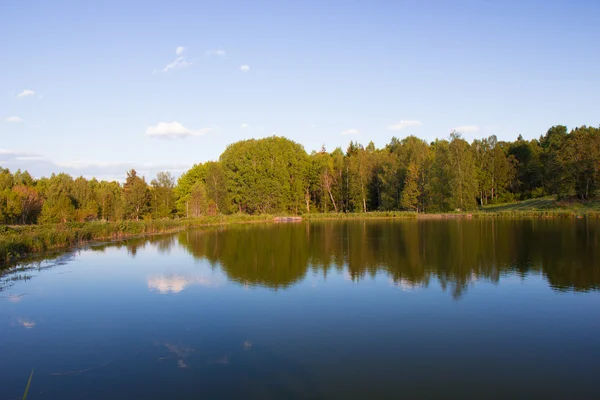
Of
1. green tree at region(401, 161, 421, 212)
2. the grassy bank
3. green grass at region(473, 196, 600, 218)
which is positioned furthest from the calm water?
green tree at region(401, 161, 421, 212)

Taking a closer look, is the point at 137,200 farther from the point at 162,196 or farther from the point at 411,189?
the point at 411,189

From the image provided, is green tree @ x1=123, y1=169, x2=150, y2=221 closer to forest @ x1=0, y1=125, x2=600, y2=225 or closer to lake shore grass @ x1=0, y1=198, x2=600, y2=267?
forest @ x1=0, y1=125, x2=600, y2=225

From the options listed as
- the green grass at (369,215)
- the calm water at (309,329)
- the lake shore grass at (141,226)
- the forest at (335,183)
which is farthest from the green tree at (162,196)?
the calm water at (309,329)

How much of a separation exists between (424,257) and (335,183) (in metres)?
52.6

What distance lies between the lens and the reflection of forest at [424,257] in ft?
56.6

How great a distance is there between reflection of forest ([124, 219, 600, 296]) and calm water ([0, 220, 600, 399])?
0.19 metres

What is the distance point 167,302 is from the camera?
14.2 meters

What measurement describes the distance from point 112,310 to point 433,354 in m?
9.79

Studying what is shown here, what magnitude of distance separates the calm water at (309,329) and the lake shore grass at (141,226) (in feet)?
15.3

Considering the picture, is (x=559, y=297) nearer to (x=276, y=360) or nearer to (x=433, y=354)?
(x=433, y=354)

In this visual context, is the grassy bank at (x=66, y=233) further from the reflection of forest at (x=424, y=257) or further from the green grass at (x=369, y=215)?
the green grass at (x=369, y=215)

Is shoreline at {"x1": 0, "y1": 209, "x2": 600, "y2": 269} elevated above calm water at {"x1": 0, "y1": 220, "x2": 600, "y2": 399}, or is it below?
above

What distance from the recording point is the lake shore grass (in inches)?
961

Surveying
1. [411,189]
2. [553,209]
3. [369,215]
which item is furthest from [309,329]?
[411,189]
